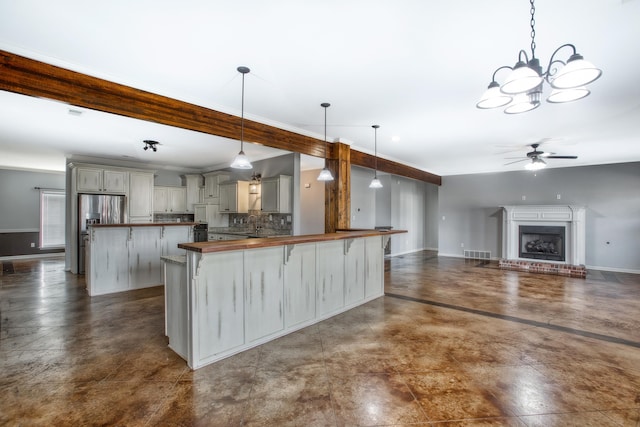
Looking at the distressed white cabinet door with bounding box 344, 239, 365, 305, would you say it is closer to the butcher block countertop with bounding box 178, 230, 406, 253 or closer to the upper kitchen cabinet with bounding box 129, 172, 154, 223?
the butcher block countertop with bounding box 178, 230, 406, 253

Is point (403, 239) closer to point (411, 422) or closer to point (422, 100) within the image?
point (422, 100)

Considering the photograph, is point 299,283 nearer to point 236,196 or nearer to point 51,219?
point 236,196

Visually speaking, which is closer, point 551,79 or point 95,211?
point 551,79

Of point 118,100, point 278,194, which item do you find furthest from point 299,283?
point 278,194

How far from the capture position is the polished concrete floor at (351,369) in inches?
78.2

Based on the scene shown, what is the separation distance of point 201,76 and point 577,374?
429 cm

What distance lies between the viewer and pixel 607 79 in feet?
9.92

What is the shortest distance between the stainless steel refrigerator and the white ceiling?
6.12 feet

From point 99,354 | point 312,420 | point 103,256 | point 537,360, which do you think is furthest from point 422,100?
point 103,256

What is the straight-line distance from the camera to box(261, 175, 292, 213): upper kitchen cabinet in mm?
6109

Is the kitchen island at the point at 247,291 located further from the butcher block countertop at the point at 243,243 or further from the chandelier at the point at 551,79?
the chandelier at the point at 551,79

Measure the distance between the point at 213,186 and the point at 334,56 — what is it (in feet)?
19.8

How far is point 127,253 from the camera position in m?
5.06

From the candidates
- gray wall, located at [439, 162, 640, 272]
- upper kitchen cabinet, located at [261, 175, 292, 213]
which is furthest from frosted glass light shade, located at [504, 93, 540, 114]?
gray wall, located at [439, 162, 640, 272]
